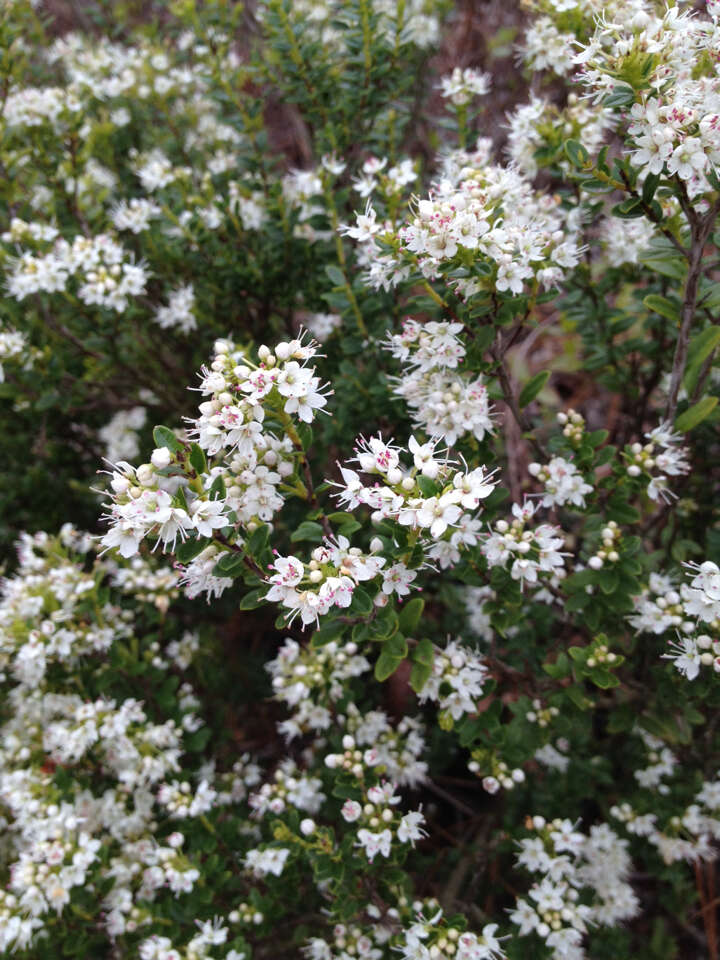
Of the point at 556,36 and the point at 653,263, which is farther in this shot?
the point at 556,36

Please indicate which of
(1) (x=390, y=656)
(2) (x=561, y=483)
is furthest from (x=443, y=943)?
(2) (x=561, y=483)

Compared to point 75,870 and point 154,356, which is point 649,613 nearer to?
point 75,870

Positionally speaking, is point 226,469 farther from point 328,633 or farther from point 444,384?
point 444,384

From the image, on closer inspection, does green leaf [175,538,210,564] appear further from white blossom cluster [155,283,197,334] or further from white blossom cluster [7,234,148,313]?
white blossom cluster [155,283,197,334]

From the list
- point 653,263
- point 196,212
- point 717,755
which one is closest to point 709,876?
point 717,755

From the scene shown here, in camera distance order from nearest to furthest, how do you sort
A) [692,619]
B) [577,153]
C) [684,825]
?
[577,153] → [692,619] → [684,825]

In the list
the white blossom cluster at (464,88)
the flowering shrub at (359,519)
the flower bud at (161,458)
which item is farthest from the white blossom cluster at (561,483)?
the white blossom cluster at (464,88)

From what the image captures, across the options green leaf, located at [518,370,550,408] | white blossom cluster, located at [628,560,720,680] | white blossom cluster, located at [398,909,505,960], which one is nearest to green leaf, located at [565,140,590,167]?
green leaf, located at [518,370,550,408]
